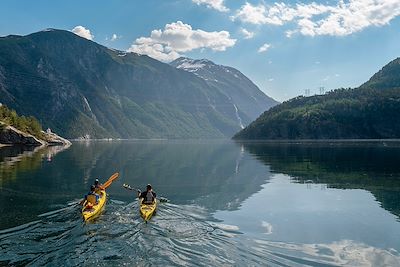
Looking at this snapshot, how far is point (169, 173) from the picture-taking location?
73.8 meters

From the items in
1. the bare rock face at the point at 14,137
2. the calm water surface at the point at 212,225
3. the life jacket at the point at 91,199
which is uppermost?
the bare rock face at the point at 14,137

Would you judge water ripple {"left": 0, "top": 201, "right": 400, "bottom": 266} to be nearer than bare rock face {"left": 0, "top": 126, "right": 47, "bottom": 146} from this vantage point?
Yes

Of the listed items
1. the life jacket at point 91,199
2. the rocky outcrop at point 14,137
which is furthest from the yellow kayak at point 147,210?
the rocky outcrop at point 14,137

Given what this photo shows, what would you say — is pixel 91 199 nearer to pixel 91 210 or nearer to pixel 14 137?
pixel 91 210

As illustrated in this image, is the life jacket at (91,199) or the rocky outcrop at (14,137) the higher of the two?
the rocky outcrop at (14,137)

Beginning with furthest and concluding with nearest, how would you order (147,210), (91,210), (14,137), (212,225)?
(14,137) < (147,210) < (91,210) < (212,225)

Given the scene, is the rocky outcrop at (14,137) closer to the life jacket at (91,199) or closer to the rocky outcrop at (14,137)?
the rocky outcrop at (14,137)

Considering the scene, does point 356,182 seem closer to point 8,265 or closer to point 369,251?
point 369,251

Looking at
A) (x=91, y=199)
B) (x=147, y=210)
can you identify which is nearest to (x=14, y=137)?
(x=91, y=199)

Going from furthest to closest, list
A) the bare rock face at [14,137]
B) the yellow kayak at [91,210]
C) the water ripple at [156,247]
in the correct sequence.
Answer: the bare rock face at [14,137]
the yellow kayak at [91,210]
the water ripple at [156,247]

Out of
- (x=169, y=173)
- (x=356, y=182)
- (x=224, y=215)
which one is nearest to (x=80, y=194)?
(x=224, y=215)

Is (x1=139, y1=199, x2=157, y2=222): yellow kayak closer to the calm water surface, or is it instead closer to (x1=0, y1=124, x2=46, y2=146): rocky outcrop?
the calm water surface

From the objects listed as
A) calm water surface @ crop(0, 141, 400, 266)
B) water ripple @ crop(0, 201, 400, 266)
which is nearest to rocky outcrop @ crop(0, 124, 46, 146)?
calm water surface @ crop(0, 141, 400, 266)

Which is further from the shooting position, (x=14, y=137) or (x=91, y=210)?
(x=14, y=137)
